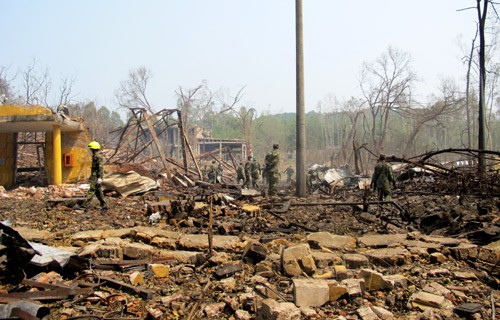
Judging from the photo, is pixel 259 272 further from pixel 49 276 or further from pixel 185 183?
pixel 185 183

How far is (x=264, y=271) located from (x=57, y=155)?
12278 mm

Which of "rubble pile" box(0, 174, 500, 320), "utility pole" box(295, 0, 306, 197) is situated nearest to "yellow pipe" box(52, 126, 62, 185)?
"rubble pile" box(0, 174, 500, 320)

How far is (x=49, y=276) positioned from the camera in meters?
4.17

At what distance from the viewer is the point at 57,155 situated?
1390cm

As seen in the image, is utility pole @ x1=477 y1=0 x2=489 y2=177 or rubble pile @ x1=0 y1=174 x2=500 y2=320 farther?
utility pole @ x1=477 y1=0 x2=489 y2=177

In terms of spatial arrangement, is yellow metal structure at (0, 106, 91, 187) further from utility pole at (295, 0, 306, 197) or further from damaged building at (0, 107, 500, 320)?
utility pole at (295, 0, 306, 197)

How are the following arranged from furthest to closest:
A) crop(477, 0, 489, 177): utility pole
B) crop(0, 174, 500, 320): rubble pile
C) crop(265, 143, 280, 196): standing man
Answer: crop(265, 143, 280, 196): standing man, crop(477, 0, 489, 177): utility pole, crop(0, 174, 500, 320): rubble pile

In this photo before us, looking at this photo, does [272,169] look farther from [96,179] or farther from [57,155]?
[57,155]

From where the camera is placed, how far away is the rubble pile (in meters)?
3.68

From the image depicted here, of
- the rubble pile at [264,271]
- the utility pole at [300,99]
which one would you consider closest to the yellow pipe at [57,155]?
the rubble pile at [264,271]

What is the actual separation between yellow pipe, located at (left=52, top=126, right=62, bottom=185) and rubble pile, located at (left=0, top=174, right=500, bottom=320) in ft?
23.5

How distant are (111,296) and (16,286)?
1.19 meters

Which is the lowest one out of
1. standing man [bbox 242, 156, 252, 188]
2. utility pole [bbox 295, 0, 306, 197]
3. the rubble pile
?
the rubble pile

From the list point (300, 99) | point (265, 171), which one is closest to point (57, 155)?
point (265, 171)
